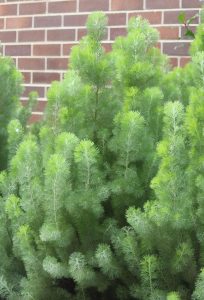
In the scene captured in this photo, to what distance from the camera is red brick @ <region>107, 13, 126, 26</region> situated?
14.9 feet

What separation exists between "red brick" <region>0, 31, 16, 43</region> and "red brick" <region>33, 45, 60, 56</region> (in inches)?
11.2

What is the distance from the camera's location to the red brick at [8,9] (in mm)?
5133

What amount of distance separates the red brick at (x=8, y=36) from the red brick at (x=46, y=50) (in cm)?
28

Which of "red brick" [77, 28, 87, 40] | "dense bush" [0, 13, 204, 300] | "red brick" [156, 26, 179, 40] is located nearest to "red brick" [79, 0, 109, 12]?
"red brick" [77, 28, 87, 40]

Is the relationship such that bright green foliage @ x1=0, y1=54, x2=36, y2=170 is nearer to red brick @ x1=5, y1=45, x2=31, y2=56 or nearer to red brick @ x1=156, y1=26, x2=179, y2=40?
red brick @ x1=156, y1=26, x2=179, y2=40

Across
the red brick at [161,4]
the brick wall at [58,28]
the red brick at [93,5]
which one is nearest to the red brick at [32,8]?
the brick wall at [58,28]

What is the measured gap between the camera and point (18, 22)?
5.12 m

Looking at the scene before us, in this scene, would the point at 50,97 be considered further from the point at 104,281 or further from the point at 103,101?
the point at 104,281

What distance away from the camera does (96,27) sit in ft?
7.00

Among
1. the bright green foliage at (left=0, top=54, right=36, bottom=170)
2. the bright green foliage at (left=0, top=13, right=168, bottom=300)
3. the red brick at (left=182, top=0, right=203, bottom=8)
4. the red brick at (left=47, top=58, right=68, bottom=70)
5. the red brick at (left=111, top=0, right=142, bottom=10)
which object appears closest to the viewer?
the bright green foliage at (left=0, top=13, right=168, bottom=300)

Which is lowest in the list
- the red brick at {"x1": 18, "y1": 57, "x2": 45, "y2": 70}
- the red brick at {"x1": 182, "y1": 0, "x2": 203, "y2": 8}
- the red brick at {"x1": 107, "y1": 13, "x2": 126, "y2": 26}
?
the red brick at {"x1": 18, "y1": 57, "x2": 45, "y2": 70}

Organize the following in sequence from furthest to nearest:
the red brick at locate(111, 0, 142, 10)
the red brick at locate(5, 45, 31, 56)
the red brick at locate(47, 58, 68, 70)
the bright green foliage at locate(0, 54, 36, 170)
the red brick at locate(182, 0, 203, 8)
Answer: the red brick at locate(5, 45, 31, 56) → the red brick at locate(47, 58, 68, 70) → the red brick at locate(111, 0, 142, 10) → the red brick at locate(182, 0, 203, 8) → the bright green foliage at locate(0, 54, 36, 170)

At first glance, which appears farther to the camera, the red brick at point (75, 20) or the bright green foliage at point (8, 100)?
the red brick at point (75, 20)

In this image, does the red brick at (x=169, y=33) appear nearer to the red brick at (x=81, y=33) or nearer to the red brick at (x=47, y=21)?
the red brick at (x=81, y=33)
